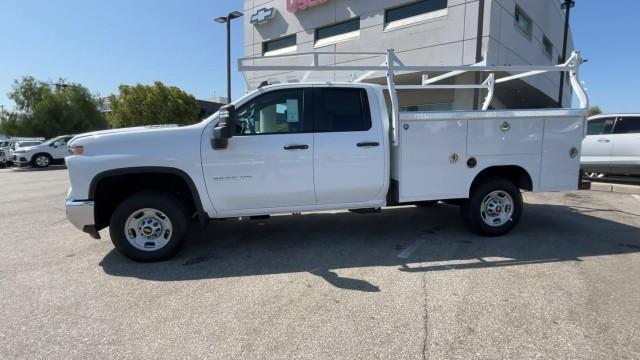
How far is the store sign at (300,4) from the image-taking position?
704 inches

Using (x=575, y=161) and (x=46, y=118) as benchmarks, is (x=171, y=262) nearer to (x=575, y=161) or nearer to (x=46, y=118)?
(x=575, y=161)

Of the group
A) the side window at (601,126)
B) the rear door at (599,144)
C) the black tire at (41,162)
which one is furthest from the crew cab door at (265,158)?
the black tire at (41,162)

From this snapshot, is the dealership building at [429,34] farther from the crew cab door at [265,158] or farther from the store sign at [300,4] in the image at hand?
the crew cab door at [265,158]

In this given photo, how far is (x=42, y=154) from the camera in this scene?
19.3 metres

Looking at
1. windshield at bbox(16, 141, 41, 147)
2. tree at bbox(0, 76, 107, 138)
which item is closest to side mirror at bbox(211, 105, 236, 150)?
windshield at bbox(16, 141, 41, 147)

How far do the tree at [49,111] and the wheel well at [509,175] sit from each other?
122 feet

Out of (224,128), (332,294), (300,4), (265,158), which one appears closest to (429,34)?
(300,4)

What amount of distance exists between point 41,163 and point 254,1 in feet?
46.3

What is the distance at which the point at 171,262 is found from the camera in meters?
4.52

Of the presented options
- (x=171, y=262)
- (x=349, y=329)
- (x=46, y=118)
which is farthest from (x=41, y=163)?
(x=349, y=329)

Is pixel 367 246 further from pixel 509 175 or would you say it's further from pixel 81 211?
pixel 81 211

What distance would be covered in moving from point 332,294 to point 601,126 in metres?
9.82

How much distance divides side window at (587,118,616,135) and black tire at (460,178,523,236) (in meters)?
6.46

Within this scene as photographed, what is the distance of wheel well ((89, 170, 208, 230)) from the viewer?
4.32 m
